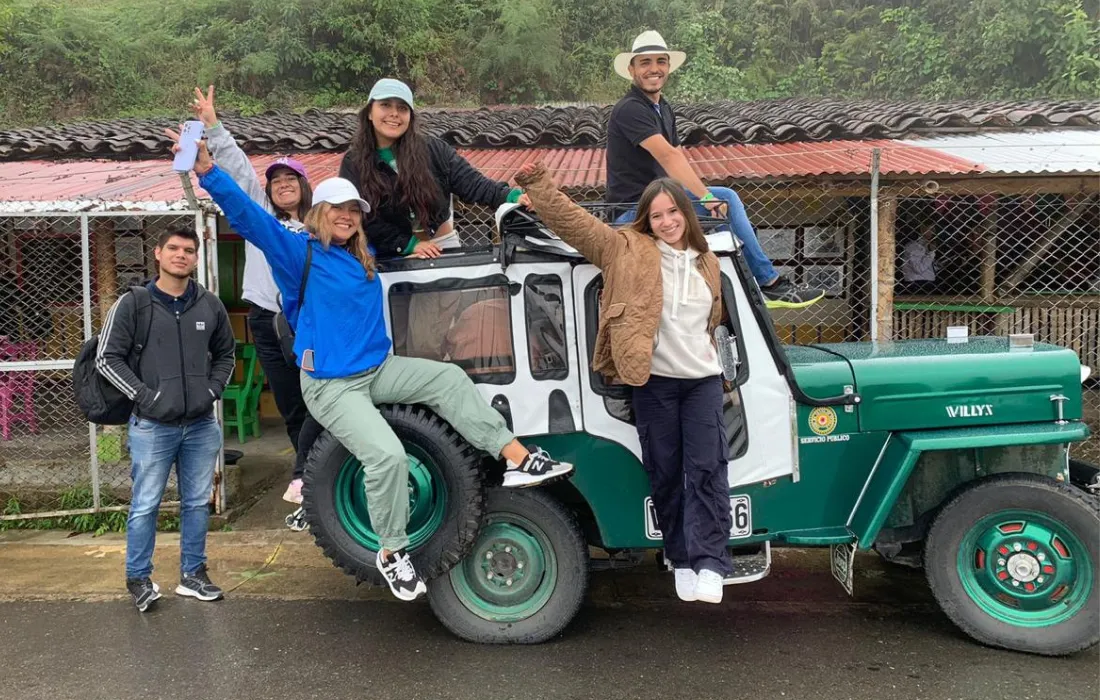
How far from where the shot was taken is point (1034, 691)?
3.36 metres

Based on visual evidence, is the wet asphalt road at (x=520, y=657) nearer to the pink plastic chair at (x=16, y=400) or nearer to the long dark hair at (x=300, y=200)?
the long dark hair at (x=300, y=200)

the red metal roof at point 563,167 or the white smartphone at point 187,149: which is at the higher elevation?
the red metal roof at point 563,167

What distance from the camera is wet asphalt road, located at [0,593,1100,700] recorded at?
346cm

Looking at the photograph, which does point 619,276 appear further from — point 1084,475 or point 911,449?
point 1084,475

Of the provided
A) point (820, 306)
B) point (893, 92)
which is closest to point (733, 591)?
point (820, 306)

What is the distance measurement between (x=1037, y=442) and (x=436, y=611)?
9.23ft

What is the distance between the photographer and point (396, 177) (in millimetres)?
4086

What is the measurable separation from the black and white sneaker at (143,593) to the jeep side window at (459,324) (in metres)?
1.93

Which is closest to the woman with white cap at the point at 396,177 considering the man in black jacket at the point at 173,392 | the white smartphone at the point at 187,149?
the white smartphone at the point at 187,149

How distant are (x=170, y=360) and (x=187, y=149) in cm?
124

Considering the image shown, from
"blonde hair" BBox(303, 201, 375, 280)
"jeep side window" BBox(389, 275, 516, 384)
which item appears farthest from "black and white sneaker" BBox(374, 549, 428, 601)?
"blonde hair" BBox(303, 201, 375, 280)

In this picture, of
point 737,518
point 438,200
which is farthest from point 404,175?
point 737,518

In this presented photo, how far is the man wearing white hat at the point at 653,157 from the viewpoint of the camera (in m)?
4.17

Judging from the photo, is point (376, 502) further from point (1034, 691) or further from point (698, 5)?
point (698, 5)
